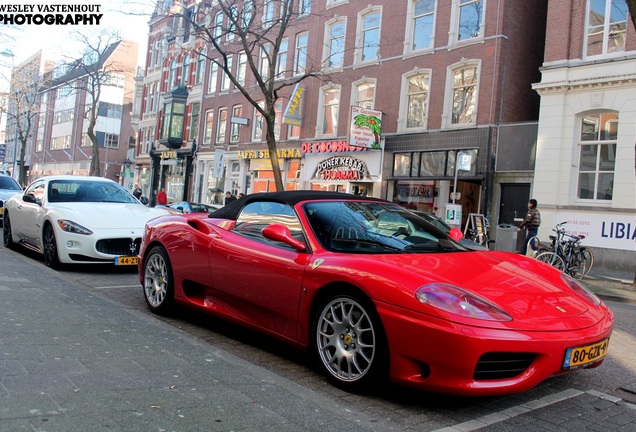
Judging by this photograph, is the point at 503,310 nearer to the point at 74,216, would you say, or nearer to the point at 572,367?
the point at 572,367

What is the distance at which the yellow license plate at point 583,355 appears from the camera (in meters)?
3.36

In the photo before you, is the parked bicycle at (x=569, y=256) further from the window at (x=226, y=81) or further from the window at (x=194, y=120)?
the window at (x=194, y=120)

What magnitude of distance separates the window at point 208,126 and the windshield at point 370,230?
32.2m

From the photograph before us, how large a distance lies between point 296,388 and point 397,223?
171 cm

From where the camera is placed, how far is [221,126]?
35.0 metres

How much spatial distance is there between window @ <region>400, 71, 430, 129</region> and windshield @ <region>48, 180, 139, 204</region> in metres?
15.0

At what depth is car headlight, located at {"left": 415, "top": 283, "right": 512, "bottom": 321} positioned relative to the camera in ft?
10.6

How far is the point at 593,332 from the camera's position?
3545 mm

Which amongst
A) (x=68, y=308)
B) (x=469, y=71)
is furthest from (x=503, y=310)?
(x=469, y=71)

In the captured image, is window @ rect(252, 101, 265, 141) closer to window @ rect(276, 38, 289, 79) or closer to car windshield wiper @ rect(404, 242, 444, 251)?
window @ rect(276, 38, 289, 79)

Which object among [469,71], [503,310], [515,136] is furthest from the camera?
[469,71]

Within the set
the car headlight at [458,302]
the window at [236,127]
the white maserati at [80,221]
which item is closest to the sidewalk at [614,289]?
the car headlight at [458,302]

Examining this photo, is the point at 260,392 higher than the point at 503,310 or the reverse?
the reverse

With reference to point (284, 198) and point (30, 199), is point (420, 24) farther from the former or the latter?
point (284, 198)
